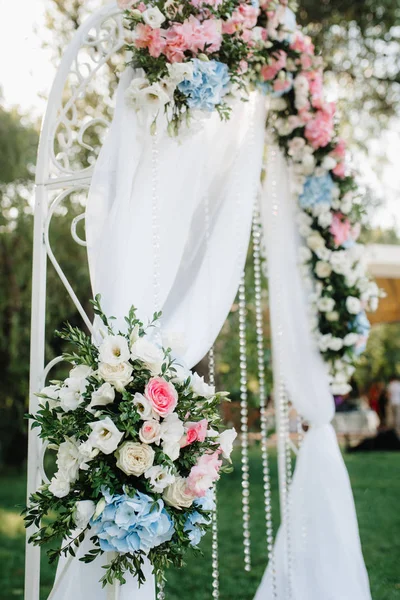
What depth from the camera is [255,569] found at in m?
4.48

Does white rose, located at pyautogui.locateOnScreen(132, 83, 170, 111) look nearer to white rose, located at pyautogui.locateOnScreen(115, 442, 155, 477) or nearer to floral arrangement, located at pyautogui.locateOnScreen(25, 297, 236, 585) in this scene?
floral arrangement, located at pyautogui.locateOnScreen(25, 297, 236, 585)

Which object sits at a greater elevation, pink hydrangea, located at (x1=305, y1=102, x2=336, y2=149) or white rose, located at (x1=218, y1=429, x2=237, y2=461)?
pink hydrangea, located at (x1=305, y1=102, x2=336, y2=149)

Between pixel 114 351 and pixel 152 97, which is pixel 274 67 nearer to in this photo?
pixel 152 97

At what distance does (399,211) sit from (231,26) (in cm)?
532

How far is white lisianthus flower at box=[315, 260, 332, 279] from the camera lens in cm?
369

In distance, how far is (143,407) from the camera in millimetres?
1978

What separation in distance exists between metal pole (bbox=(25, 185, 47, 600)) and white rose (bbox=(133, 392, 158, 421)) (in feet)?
1.99

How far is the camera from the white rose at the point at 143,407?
195cm

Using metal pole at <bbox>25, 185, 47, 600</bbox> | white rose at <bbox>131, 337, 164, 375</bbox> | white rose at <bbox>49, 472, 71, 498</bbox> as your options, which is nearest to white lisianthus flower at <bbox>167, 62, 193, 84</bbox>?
metal pole at <bbox>25, 185, 47, 600</bbox>

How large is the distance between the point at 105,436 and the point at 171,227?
0.98 m

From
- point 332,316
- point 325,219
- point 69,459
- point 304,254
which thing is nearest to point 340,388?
point 332,316

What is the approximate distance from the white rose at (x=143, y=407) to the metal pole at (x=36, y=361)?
1.99 feet

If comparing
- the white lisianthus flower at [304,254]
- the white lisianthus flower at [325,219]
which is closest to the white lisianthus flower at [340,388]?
the white lisianthus flower at [304,254]

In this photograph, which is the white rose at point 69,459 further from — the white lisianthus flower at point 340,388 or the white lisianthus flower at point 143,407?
the white lisianthus flower at point 340,388
